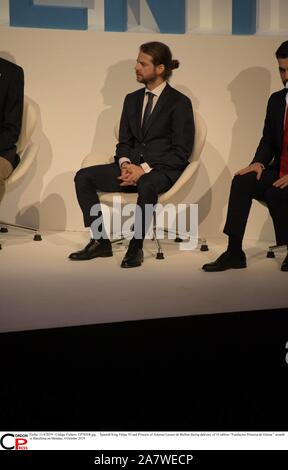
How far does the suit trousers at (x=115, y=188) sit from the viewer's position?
5.03 m

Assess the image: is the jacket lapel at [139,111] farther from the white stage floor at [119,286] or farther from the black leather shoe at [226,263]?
the black leather shoe at [226,263]

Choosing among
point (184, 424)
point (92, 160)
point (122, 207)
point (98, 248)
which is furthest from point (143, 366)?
point (122, 207)

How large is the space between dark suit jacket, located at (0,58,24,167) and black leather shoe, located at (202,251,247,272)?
1.48m

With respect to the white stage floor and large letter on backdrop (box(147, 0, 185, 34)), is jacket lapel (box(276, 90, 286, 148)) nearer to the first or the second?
the white stage floor

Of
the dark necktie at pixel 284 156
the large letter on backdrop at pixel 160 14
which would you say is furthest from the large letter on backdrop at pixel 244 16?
the dark necktie at pixel 284 156

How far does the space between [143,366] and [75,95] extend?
334 centimetres

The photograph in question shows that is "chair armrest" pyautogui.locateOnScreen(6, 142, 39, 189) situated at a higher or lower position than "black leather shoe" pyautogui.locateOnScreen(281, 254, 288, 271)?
higher

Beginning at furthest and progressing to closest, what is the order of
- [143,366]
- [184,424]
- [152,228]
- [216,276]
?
[152,228] → [216,276] → [143,366] → [184,424]

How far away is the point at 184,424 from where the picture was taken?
283 cm

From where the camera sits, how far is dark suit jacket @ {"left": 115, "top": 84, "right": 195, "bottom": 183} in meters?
5.20

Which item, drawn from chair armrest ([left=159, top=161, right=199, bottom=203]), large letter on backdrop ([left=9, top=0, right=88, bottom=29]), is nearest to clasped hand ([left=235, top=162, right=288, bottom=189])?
chair armrest ([left=159, top=161, right=199, bottom=203])

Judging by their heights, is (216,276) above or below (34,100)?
below
